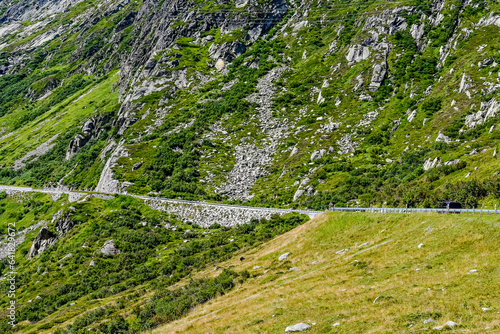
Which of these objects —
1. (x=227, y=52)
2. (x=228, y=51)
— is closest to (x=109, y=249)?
(x=227, y=52)

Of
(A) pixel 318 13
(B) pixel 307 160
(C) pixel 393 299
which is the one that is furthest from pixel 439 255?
(A) pixel 318 13

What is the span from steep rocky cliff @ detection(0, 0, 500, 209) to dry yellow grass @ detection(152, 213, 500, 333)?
11.5m

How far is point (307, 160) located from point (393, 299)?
7417 cm

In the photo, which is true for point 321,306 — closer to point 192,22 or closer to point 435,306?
point 435,306

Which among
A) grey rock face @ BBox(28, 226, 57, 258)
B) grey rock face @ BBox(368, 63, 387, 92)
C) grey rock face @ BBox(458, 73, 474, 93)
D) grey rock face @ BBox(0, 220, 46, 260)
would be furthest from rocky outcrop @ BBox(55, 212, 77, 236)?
grey rock face @ BBox(458, 73, 474, 93)

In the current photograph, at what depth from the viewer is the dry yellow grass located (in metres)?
18.2

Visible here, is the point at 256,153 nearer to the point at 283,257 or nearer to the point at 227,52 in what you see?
the point at 283,257

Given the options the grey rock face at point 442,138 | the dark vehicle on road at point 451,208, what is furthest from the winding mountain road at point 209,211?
the grey rock face at point 442,138

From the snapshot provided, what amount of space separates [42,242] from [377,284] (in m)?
83.8

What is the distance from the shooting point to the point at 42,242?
86.2 m

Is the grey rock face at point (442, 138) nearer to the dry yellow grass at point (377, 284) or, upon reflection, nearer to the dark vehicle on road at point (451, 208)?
the dry yellow grass at point (377, 284)

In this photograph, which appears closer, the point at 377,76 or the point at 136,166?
the point at 136,166

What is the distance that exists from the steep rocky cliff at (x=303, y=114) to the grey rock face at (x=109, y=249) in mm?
22805

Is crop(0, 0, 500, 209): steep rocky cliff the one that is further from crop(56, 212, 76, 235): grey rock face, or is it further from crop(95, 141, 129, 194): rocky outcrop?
crop(56, 212, 76, 235): grey rock face
